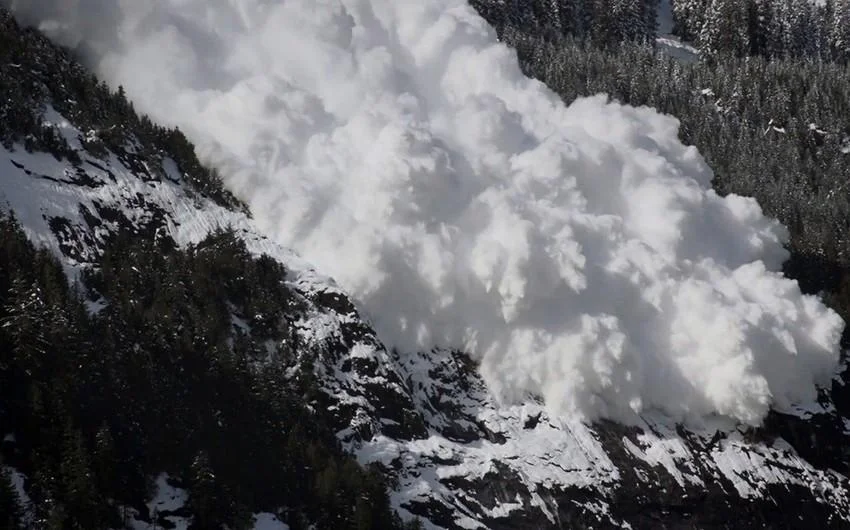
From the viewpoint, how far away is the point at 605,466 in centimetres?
7369

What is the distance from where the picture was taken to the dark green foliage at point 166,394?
55.3 m

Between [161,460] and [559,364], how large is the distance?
33.2 metres

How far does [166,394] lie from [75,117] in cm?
2649

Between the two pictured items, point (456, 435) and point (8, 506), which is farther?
point (456, 435)

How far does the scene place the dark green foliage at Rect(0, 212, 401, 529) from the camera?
181 ft

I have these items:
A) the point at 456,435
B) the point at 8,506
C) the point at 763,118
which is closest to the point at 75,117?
the point at 8,506

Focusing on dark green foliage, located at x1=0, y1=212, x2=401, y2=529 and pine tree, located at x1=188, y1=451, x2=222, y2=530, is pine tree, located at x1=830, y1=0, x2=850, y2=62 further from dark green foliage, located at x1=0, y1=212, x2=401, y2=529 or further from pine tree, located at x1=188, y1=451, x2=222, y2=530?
pine tree, located at x1=188, y1=451, x2=222, y2=530

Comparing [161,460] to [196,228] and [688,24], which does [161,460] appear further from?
[688,24]

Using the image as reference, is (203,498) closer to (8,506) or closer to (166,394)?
(166,394)

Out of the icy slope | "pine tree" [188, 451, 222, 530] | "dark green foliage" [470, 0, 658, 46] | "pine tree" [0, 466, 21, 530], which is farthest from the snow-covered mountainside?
"dark green foliage" [470, 0, 658, 46]

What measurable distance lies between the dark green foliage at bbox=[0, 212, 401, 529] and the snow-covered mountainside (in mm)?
2747

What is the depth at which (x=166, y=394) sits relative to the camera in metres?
61.9

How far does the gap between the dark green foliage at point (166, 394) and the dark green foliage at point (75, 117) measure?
8.53 metres

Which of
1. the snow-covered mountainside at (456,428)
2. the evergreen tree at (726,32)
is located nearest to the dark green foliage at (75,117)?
the snow-covered mountainside at (456,428)
